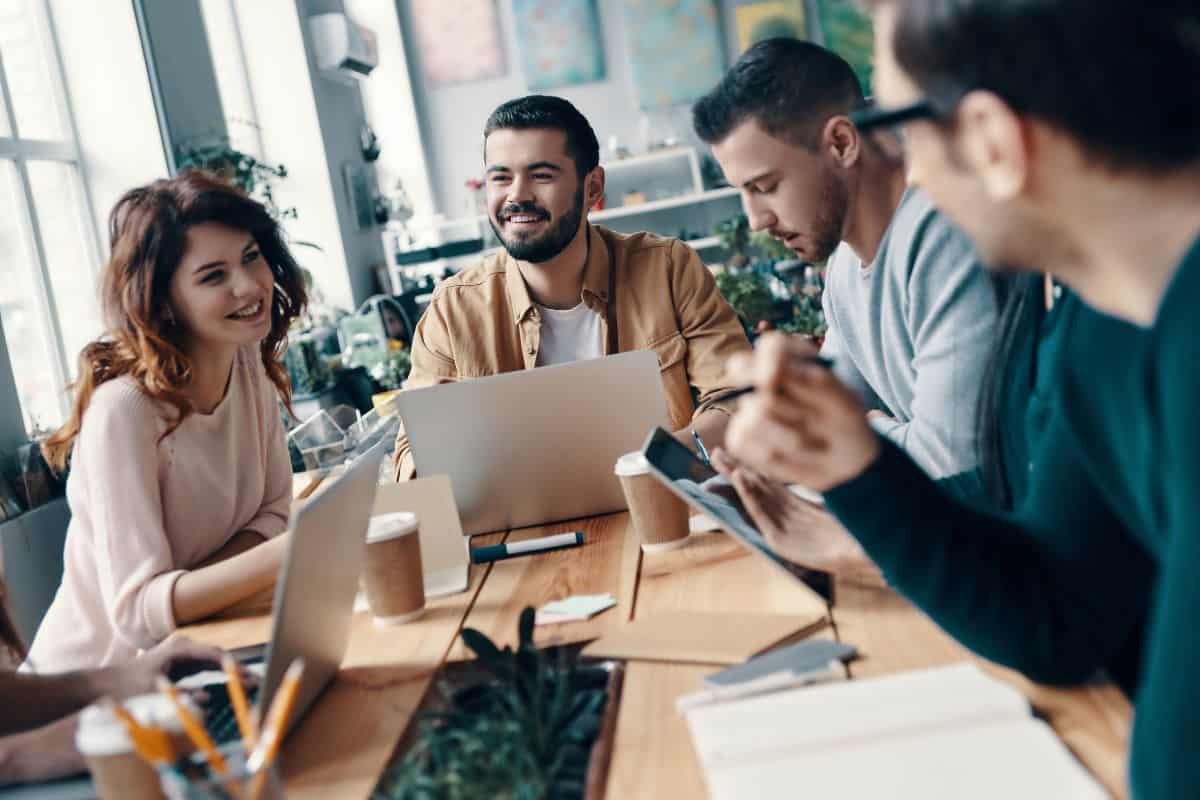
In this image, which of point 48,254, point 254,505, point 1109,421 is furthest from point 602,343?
point 48,254

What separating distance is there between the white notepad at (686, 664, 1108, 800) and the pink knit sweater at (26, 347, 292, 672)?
983 millimetres

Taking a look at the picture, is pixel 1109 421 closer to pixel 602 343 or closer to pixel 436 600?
pixel 436 600

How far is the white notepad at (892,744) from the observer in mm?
823

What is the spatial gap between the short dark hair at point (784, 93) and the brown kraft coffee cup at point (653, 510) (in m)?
0.76

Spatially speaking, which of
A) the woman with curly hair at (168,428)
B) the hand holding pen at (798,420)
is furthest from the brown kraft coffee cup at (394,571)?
the hand holding pen at (798,420)

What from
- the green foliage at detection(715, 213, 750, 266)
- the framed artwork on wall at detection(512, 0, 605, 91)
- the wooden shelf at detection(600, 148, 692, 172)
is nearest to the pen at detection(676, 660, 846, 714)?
the green foliage at detection(715, 213, 750, 266)

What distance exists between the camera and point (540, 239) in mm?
2543

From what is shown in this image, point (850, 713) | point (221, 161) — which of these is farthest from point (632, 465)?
point (221, 161)

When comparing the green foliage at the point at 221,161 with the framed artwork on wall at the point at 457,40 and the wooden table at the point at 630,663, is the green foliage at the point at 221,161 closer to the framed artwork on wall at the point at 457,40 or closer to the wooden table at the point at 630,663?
the wooden table at the point at 630,663

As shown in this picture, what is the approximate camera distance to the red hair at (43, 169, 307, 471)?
193 cm

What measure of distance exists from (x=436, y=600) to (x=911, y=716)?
0.75 m

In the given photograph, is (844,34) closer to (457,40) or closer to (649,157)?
(649,157)

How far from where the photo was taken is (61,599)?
204 cm

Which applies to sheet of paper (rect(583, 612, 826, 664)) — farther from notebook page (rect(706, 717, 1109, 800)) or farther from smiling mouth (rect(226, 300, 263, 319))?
smiling mouth (rect(226, 300, 263, 319))
